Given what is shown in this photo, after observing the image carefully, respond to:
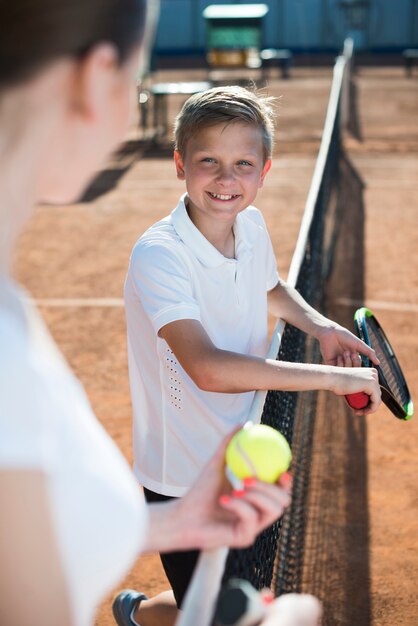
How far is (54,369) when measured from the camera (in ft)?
3.25

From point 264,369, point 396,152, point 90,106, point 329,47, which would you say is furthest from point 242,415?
point 329,47

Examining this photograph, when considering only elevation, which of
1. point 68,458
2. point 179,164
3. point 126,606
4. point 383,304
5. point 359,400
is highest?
point 68,458

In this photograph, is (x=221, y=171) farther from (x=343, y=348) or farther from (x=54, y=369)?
(x=54, y=369)

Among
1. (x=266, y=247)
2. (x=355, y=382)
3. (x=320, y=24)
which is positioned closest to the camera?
(x=355, y=382)

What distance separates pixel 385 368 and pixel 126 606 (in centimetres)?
127

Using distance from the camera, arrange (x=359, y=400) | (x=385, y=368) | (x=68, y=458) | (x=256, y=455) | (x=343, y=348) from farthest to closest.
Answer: (x=385, y=368) < (x=343, y=348) < (x=359, y=400) < (x=256, y=455) < (x=68, y=458)

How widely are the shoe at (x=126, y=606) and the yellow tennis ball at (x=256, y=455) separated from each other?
207 centimetres

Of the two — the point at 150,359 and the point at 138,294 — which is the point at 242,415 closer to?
the point at 150,359

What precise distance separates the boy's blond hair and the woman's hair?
1754mm

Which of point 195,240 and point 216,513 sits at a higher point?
point 216,513

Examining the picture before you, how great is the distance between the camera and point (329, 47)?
113 ft

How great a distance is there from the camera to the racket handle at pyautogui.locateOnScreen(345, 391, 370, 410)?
8.60 feet

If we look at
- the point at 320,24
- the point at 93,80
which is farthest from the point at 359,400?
the point at 320,24

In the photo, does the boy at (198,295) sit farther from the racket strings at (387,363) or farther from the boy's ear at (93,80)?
the boy's ear at (93,80)
